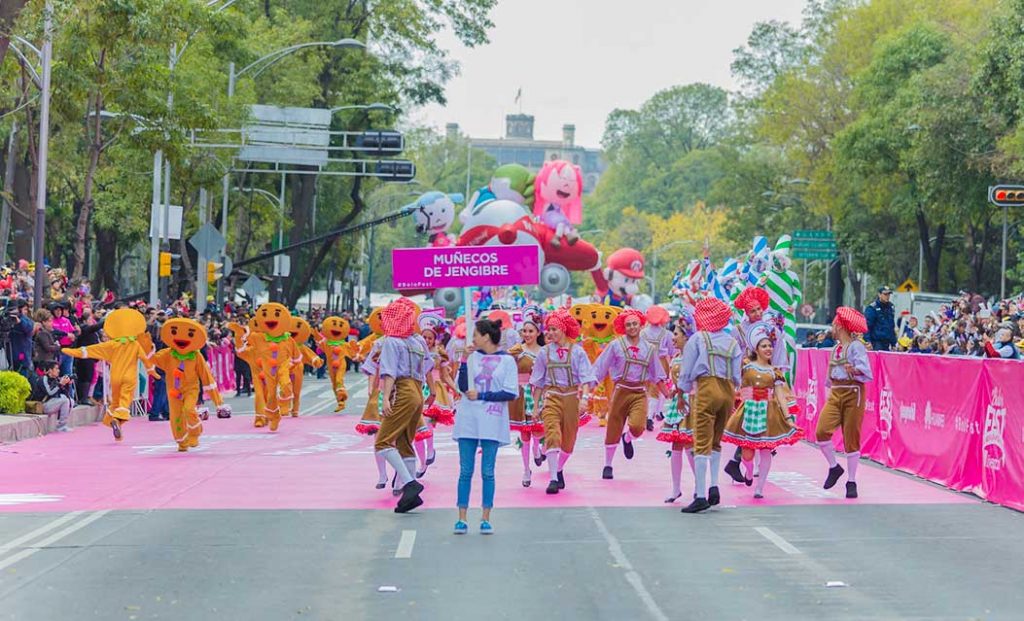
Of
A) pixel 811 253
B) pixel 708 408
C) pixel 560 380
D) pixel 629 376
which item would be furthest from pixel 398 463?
pixel 811 253

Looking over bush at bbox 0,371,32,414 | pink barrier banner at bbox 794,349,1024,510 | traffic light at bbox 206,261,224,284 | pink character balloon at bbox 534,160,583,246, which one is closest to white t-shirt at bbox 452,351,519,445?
pink barrier banner at bbox 794,349,1024,510

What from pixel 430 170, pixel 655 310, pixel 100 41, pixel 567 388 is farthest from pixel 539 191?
pixel 430 170

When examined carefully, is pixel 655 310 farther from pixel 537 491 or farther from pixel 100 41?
pixel 100 41

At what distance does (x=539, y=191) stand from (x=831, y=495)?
38.3 meters

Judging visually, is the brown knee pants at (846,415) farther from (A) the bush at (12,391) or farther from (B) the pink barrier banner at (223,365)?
(B) the pink barrier banner at (223,365)

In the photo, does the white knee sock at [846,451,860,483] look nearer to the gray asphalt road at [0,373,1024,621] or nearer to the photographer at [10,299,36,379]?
the gray asphalt road at [0,373,1024,621]

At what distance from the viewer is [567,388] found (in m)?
16.8

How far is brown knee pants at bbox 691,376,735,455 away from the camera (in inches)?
590

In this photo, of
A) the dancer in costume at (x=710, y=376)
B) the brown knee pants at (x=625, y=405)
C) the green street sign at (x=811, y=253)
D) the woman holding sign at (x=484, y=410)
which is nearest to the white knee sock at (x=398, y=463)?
the woman holding sign at (x=484, y=410)

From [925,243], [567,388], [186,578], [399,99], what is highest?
[399,99]

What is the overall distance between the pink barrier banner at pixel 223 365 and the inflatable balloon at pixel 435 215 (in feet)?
52.2

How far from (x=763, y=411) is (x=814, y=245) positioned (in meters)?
52.3

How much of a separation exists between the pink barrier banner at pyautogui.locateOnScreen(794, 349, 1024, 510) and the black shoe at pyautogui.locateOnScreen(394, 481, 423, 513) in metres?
5.21

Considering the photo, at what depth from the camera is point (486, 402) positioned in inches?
517
